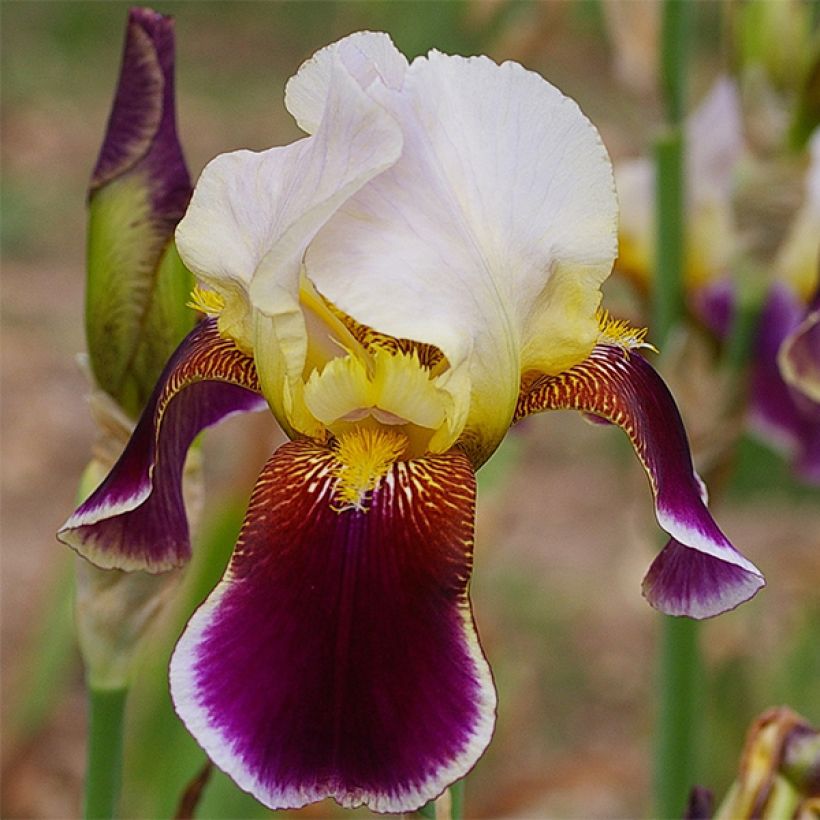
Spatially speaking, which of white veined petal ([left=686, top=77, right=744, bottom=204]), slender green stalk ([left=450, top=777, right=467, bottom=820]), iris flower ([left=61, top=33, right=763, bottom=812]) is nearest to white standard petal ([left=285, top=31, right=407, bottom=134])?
iris flower ([left=61, top=33, right=763, bottom=812])

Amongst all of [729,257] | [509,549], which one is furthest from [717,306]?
[509,549]

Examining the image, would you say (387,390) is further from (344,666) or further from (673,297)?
(673,297)

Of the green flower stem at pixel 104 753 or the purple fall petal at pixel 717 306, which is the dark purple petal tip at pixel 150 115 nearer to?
the green flower stem at pixel 104 753

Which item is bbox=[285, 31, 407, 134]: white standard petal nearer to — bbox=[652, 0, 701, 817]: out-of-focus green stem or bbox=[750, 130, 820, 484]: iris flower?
bbox=[652, 0, 701, 817]: out-of-focus green stem

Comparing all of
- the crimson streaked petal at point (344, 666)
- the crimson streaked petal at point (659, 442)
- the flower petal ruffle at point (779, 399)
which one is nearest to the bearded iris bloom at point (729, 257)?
the flower petal ruffle at point (779, 399)

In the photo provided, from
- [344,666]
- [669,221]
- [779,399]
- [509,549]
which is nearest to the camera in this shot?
[344,666]
